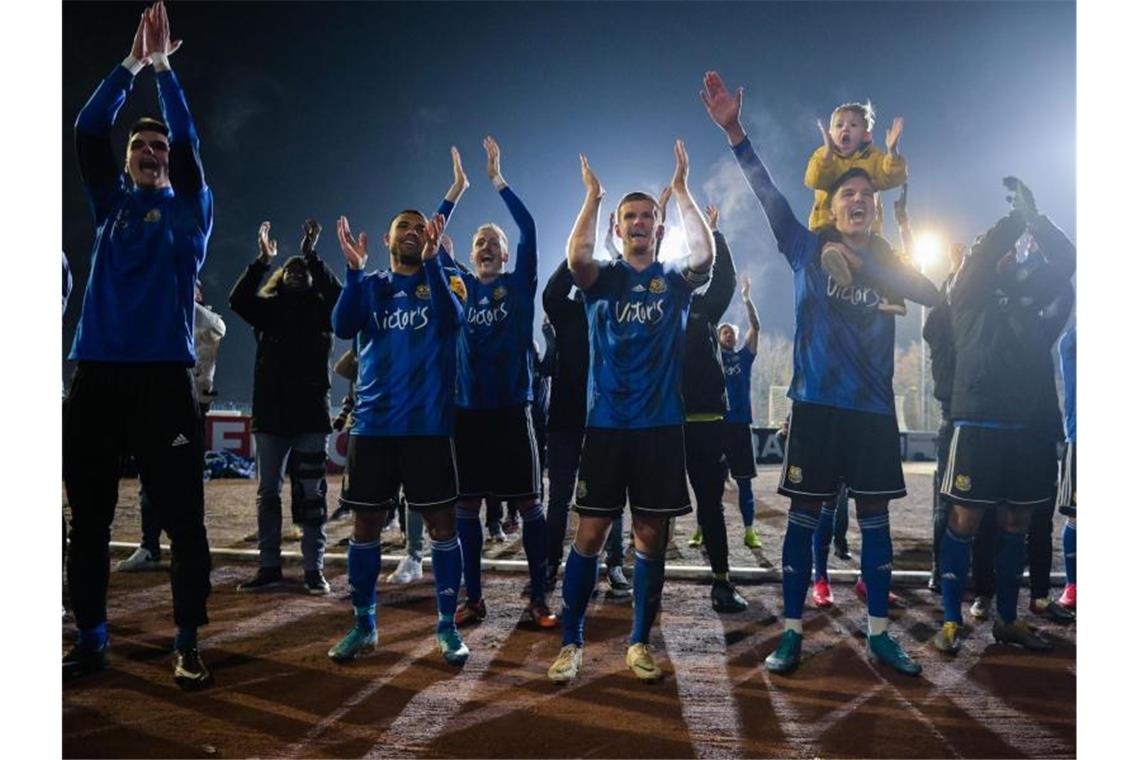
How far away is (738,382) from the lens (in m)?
6.36

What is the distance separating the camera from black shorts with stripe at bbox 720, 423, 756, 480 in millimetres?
5820

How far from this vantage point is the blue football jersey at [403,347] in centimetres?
336

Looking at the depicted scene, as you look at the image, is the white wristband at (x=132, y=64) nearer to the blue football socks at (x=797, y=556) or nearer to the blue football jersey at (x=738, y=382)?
the blue football socks at (x=797, y=556)

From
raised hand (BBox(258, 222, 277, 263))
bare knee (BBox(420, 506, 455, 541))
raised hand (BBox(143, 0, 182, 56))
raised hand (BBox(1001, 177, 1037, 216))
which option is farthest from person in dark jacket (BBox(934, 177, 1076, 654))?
raised hand (BBox(143, 0, 182, 56))

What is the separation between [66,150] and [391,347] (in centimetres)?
208

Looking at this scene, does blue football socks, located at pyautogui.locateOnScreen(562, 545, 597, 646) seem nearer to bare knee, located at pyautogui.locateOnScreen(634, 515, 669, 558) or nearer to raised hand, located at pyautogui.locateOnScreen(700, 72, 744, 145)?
bare knee, located at pyautogui.locateOnScreen(634, 515, 669, 558)

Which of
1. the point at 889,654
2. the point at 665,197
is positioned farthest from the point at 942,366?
the point at 665,197

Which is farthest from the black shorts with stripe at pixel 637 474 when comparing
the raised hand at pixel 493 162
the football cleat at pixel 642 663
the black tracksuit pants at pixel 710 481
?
the raised hand at pixel 493 162

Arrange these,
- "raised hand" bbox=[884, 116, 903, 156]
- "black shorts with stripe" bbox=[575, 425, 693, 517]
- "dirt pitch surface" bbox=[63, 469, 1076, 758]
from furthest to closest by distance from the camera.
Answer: "raised hand" bbox=[884, 116, 903, 156]
"black shorts with stripe" bbox=[575, 425, 693, 517]
"dirt pitch surface" bbox=[63, 469, 1076, 758]

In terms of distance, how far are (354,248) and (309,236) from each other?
122 centimetres

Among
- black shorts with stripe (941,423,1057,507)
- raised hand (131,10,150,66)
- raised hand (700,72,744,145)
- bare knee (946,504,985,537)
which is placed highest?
raised hand (131,10,150,66)

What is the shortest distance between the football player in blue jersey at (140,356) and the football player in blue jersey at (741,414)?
384 cm

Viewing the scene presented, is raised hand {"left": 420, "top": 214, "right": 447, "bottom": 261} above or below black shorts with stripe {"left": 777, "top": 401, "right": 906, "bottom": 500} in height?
above

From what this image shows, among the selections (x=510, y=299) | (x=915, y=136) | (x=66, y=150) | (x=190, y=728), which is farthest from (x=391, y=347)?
(x=915, y=136)
